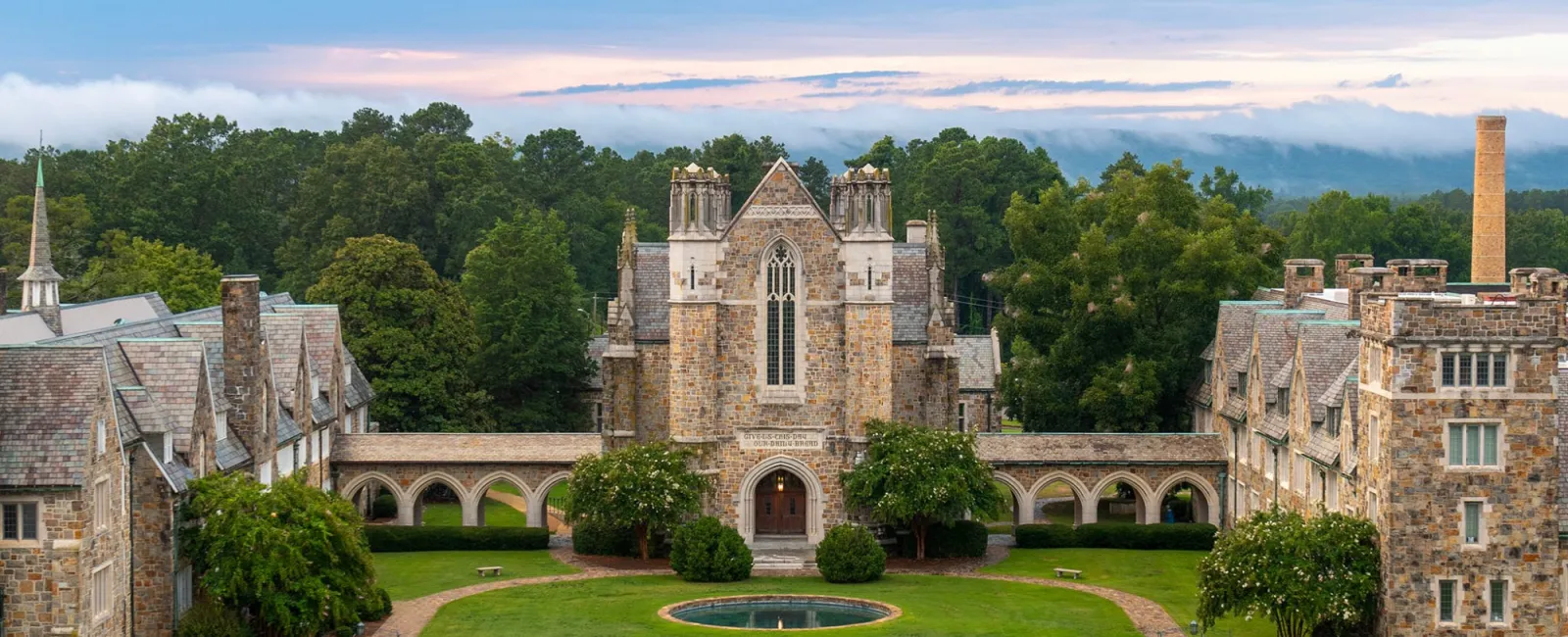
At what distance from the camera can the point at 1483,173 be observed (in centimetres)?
10581

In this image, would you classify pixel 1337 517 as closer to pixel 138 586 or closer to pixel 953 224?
pixel 138 586

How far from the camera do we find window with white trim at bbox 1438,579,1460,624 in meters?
49.1

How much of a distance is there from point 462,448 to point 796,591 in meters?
15.6

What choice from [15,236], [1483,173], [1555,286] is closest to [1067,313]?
[1555,286]

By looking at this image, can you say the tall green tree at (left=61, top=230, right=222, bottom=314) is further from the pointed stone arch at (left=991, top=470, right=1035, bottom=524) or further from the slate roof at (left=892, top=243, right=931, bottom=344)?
the pointed stone arch at (left=991, top=470, right=1035, bottom=524)

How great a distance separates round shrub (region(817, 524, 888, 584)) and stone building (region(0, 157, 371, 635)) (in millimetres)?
15766

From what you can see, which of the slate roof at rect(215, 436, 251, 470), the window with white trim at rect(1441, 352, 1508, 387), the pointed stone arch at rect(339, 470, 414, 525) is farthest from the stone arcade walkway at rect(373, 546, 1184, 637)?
the window with white trim at rect(1441, 352, 1508, 387)

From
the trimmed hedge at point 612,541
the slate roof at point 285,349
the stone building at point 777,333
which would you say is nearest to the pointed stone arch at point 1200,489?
the stone building at point 777,333

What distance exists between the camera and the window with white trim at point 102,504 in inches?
1768

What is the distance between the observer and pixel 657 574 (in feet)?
206

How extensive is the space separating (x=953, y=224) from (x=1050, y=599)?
66966 millimetres

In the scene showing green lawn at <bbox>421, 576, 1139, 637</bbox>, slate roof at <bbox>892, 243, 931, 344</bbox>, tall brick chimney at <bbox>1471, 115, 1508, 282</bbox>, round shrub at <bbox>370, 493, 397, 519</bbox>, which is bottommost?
green lawn at <bbox>421, 576, 1139, 637</bbox>

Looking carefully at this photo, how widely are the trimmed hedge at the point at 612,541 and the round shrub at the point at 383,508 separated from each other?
1152 cm

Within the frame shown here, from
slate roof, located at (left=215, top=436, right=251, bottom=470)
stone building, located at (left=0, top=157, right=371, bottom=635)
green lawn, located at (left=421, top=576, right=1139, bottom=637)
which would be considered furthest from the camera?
slate roof, located at (left=215, top=436, right=251, bottom=470)
